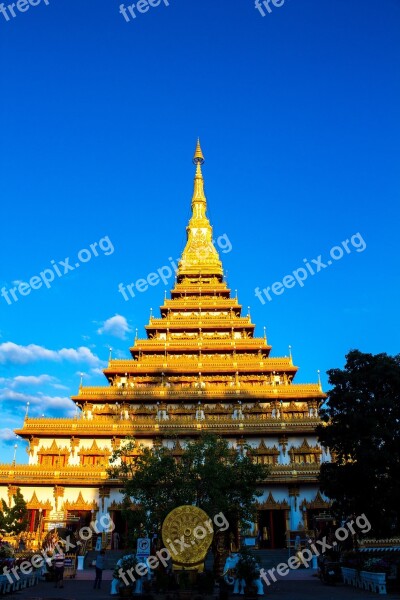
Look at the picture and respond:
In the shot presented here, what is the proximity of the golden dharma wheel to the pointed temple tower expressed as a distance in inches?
763

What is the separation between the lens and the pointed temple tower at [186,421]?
43.2 metres

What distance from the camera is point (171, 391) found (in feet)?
168

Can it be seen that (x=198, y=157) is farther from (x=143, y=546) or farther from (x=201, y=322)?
(x=143, y=546)

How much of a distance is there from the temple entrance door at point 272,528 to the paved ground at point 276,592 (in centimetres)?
1128

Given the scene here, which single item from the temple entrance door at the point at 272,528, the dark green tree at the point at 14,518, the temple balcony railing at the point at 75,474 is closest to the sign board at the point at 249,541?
the temple entrance door at the point at 272,528

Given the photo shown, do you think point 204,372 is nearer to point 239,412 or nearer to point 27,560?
point 239,412

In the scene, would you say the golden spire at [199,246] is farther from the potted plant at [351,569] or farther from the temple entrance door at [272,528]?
the potted plant at [351,569]

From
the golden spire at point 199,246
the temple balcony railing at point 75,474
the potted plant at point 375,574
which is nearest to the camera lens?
the potted plant at point 375,574

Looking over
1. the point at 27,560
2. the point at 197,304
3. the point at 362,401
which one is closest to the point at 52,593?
the point at 27,560

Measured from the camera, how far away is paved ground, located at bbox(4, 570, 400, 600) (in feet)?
73.4

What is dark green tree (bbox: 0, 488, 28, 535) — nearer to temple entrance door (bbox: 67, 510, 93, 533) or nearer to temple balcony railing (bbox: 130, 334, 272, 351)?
temple entrance door (bbox: 67, 510, 93, 533)

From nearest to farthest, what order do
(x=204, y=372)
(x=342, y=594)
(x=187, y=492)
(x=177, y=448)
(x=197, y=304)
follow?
(x=342, y=594), (x=187, y=492), (x=177, y=448), (x=204, y=372), (x=197, y=304)

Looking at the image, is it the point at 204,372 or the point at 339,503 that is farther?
the point at 204,372

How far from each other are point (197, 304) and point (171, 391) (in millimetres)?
15812
